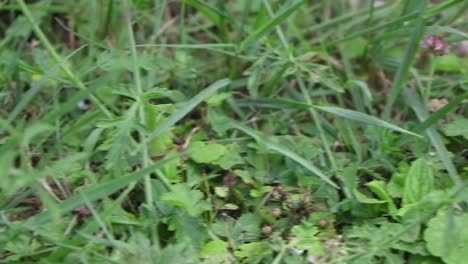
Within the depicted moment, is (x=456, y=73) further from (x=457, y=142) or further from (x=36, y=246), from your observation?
(x=36, y=246)

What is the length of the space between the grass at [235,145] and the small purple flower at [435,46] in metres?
0.07

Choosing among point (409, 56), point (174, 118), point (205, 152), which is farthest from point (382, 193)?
point (174, 118)

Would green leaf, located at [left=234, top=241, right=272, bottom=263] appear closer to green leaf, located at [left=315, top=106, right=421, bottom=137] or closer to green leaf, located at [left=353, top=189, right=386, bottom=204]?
green leaf, located at [left=353, top=189, right=386, bottom=204]

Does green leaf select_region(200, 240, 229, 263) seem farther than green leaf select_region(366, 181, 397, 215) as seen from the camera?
No

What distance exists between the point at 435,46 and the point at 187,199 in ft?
3.23

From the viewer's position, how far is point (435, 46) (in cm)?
203

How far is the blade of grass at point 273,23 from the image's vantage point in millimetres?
1924

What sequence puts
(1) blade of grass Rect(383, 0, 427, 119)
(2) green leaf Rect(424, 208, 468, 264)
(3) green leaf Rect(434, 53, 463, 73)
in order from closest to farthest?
(2) green leaf Rect(424, 208, 468, 264) < (1) blade of grass Rect(383, 0, 427, 119) < (3) green leaf Rect(434, 53, 463, 73)

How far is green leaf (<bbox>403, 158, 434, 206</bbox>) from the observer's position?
1.82 metres

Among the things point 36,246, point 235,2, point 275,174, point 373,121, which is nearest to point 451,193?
point 373,121

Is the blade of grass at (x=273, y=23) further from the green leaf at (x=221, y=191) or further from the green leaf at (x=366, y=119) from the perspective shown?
the green leaf at (x=221, y=191)

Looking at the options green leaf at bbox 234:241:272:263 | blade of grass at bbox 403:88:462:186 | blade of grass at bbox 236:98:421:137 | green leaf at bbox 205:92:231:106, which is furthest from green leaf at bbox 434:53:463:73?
green leaf at bbox 234:241:272:263

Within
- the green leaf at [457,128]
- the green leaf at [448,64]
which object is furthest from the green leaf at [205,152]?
the green leaf at [448,64]

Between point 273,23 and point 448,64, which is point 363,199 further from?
point 448,64
